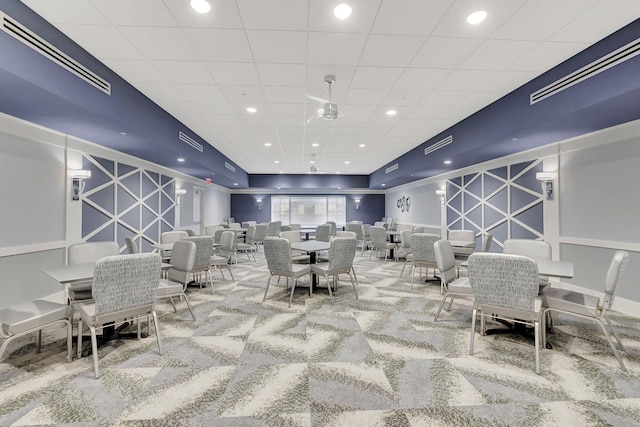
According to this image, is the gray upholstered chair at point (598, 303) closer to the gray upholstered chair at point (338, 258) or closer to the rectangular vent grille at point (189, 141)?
the gray upholstered chair at point (338, 258)

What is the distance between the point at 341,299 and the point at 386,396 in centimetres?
230

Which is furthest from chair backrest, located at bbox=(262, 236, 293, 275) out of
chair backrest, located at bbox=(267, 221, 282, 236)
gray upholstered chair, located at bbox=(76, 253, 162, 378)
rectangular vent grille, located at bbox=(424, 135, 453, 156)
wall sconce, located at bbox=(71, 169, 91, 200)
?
chair backrest, located at bbox=(267, 221, 282, 236)

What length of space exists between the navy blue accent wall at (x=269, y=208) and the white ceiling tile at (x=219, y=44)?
10868 millimetres

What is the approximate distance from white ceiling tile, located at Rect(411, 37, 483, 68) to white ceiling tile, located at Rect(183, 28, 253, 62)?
1816 mm

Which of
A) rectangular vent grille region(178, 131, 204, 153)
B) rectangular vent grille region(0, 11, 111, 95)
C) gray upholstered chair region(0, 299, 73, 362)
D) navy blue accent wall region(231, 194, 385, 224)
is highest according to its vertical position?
rectangular vent grille region(178, 131, 204, 153)

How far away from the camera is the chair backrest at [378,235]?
711 centimetres

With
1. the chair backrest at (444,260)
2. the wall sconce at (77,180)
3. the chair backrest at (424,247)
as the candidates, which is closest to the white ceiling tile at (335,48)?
the chair backrest at (444,260)

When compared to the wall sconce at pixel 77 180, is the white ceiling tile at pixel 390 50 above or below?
above

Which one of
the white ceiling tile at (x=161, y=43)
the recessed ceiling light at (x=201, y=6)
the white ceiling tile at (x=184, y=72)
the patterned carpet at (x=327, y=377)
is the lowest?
the patterned carpet at (x=327, y=377)

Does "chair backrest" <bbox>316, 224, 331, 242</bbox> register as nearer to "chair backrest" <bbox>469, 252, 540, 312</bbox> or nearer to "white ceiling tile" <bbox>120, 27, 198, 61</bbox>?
"chair backrest" <bbox>469, 252, 540, 312</bbox>

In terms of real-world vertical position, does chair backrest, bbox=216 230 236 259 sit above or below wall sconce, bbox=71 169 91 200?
below

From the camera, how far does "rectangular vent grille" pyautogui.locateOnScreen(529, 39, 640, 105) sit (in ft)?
8.32

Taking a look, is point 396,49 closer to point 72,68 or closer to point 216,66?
point 216,66

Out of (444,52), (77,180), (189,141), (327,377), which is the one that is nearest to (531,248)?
(444,52)
